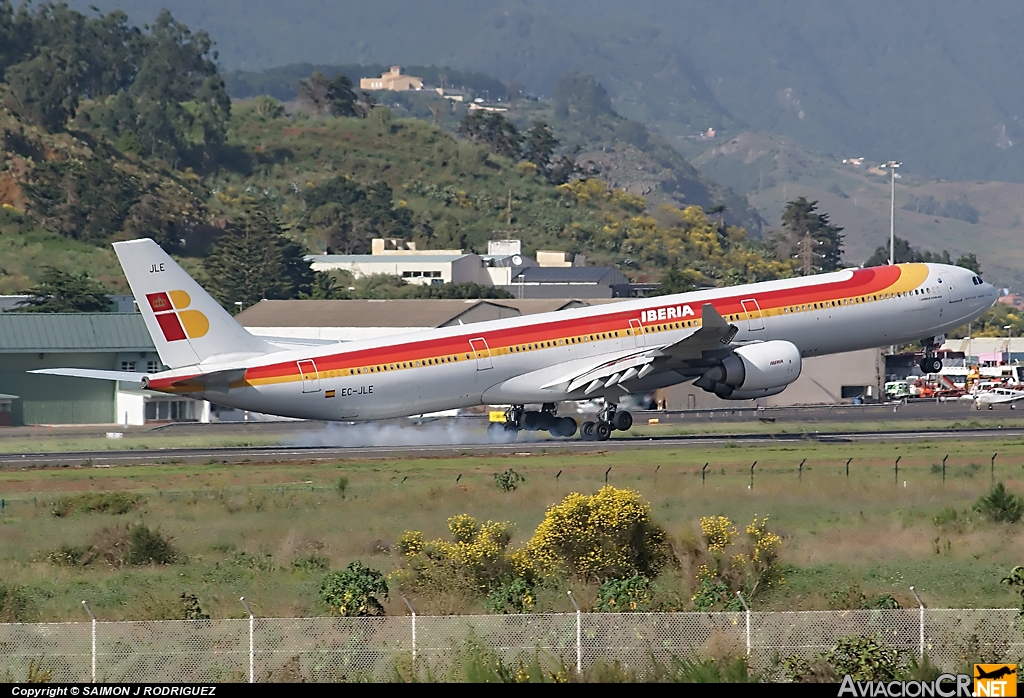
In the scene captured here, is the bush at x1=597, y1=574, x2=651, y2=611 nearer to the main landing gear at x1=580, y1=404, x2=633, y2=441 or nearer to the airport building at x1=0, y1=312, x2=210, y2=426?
the main landing gear at x1=580, y1=404, x2=633, y2=441

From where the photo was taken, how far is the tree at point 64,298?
11319 cm

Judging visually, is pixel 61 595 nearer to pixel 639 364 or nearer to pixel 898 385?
pixel 639 364

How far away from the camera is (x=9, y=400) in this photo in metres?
81.8

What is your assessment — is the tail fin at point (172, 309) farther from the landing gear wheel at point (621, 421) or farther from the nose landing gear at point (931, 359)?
the nose landing gear at point (931, 359)

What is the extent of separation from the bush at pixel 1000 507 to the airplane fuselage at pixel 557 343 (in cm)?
1956

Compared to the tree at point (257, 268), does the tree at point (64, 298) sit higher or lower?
lower

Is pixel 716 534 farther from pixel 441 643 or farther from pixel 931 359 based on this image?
pixel 931 359

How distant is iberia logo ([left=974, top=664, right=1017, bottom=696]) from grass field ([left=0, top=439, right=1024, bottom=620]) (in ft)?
26.9

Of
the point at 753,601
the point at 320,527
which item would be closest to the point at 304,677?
the point at 753,601

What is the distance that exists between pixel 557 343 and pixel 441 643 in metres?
35.0

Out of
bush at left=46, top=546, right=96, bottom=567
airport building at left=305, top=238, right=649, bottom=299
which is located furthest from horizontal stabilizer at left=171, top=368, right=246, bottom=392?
airport building at left=305, top=238, right=649, bottom=299

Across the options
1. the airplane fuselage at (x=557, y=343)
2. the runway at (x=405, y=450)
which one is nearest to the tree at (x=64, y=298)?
the runway at (x=405, y=450)

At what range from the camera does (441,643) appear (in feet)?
74.2

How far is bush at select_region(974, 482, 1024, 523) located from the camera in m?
38.0
